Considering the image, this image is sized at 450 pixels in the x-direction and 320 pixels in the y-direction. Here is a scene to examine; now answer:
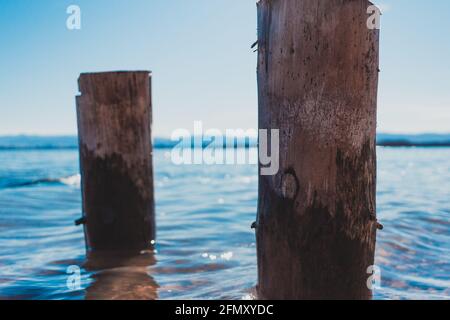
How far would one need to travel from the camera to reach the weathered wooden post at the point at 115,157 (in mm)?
4668

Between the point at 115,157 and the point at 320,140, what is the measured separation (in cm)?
283

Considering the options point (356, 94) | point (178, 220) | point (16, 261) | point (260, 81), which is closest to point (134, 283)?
point (16, 261)

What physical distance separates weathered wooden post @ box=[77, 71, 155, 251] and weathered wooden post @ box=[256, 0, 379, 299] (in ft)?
7.60

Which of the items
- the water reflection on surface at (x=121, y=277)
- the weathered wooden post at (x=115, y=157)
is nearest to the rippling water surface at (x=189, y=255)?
the water reflection on surface at (x=121, y=277)

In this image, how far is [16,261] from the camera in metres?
5.36

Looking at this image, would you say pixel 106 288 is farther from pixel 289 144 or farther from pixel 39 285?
pixel 289 144

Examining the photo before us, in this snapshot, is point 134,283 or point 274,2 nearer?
point 274,2

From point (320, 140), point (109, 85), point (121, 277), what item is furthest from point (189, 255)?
point (320, 140)

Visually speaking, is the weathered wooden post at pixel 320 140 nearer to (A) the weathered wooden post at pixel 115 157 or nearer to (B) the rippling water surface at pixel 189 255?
(B) the rippling water surface at pixel 189 255

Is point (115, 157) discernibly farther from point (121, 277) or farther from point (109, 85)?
point (121, 277)

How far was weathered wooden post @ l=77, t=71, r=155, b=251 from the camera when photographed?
184 inches

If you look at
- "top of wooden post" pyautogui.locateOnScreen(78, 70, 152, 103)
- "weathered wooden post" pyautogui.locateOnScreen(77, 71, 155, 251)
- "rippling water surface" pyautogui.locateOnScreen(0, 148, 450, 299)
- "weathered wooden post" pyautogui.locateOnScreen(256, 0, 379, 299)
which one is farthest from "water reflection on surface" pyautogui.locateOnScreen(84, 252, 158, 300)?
"weathered wooden post" pyautogui.locateOnScreen(256, 0, 379, 299)

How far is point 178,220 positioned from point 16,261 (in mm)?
3294

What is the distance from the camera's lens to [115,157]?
481cm
